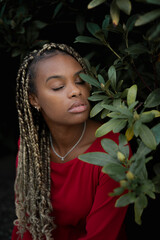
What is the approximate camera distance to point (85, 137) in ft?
6.29

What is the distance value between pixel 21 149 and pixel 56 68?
28.8 inches

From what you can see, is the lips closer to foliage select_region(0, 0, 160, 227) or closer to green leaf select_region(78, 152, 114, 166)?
foliage select_region(0, 0, 160, 227)

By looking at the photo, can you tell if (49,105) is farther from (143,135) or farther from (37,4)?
(37,4)

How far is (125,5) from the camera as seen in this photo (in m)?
1.13

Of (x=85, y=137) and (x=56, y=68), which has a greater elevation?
(x=56, y=68)

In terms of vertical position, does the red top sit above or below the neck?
below

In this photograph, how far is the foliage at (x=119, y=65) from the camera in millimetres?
1115

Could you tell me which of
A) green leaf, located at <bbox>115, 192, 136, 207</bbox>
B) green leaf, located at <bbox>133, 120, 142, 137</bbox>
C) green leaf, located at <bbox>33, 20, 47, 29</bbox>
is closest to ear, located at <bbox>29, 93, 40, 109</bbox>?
green leaf, located at <bbox>33, 20, 47, 29</bbox>

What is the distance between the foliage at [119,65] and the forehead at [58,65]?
103 millimetres

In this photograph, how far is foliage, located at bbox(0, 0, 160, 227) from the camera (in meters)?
1.12

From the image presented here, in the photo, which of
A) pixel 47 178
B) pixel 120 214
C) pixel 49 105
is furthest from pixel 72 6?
pixel 120 214

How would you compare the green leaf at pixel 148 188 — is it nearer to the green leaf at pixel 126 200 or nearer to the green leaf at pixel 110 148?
the green leaf at pixel 126 200

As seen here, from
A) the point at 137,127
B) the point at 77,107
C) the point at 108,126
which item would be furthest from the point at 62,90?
the point at 137,127

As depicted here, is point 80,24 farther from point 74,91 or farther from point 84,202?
point 84,202
